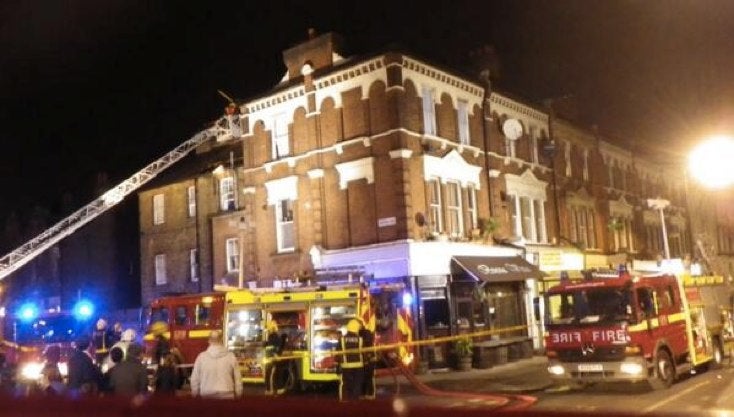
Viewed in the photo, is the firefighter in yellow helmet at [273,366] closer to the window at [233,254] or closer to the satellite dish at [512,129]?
the window at [233,254]

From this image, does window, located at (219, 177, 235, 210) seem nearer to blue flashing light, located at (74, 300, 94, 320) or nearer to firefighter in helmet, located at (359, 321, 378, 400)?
blue flashing light, located at (74, 300, 94, 320)

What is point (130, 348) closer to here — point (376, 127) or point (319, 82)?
point (376, 127)

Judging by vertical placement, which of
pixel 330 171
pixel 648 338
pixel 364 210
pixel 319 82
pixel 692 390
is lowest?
pixel 692 390

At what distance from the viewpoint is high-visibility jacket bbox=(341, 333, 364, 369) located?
1438 centimetres

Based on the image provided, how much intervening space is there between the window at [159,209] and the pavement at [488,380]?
1588 centimetres

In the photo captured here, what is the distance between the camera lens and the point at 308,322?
17125mm

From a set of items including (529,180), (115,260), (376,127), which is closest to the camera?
(376,127)

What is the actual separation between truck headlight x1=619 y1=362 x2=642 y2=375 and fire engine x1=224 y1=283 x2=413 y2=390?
5.32 m

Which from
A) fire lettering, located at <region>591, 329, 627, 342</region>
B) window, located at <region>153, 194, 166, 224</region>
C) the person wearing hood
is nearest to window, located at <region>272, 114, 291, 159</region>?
window, located at <region>153, 194, 166, 224</region>

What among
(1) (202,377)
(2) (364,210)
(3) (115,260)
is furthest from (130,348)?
(3) (115,260)

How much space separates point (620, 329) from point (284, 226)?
14225 mm

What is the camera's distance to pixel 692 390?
14859mm

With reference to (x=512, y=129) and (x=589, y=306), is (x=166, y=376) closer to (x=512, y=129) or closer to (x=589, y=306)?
(x=589, y=306)

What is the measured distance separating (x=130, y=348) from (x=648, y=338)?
10592mm
